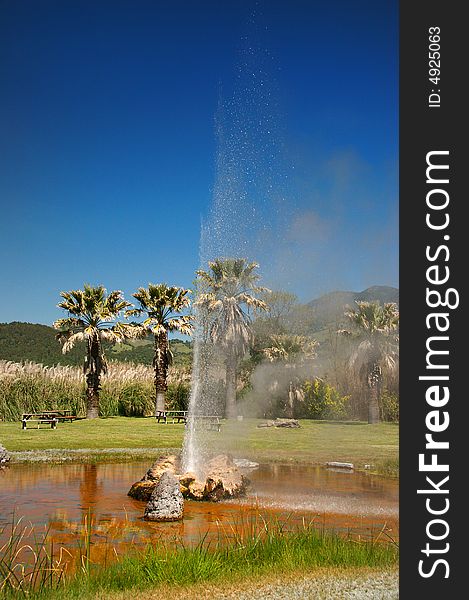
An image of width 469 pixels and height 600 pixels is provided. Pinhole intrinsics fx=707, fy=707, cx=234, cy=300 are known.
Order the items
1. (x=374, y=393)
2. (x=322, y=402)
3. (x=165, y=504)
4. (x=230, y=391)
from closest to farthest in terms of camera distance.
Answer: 1. (x=165, y=504)
2. (x=374, y=393)
3. (x=230, y=391)
4. (x=322, y=402)

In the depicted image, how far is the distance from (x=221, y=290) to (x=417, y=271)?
3399cm

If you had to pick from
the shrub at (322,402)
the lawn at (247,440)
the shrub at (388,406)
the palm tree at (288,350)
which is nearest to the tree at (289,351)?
the palm tree at (288,350)

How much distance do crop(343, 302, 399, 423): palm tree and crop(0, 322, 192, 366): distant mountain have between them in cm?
→ 3217

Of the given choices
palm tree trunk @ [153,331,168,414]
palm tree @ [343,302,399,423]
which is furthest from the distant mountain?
palm tree @ [343,302,399,423]

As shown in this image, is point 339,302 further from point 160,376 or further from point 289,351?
point 160,376

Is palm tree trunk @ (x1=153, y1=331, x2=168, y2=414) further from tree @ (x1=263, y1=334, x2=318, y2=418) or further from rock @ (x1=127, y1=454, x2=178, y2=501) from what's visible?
rock @ (x1=127, y1=454, x2=178, y2=501)

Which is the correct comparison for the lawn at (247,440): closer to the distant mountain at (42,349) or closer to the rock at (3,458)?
the rock at (3,458)

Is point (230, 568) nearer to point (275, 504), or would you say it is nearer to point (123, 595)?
point (123, 595)

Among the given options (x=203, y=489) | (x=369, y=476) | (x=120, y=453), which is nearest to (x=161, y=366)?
(x=120, y=453)

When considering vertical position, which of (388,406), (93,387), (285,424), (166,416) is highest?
(93,387)

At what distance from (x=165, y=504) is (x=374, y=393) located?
84.6ft

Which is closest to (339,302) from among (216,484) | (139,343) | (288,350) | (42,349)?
(288,350)

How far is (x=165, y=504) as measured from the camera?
948 centimetres

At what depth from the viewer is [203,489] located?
37.4 feet
